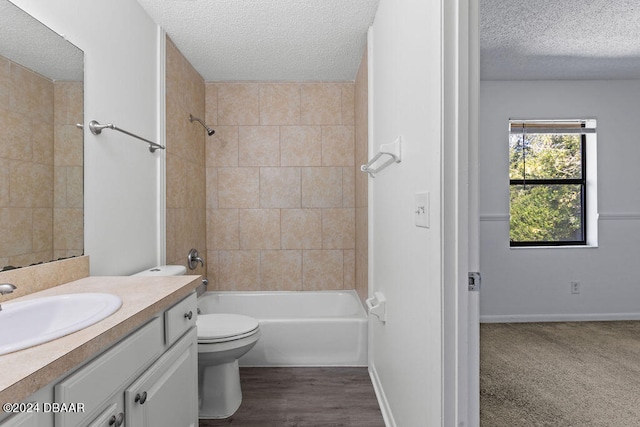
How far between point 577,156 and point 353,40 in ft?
8.29

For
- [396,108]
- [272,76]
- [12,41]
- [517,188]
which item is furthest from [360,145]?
[12,41]

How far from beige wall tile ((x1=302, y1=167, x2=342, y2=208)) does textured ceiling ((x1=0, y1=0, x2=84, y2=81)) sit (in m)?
1.94

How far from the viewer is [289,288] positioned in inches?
127

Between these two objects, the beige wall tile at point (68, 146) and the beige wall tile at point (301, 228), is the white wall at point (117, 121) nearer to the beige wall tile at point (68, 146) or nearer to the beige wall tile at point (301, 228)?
the beige wall tile at point (68, 146)

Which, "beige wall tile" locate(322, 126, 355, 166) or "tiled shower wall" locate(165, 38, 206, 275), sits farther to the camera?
"beige wall tile" locate(322, 126, 355, 166)

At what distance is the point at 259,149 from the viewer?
10.5ft

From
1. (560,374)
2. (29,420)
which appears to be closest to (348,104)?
(560,374)

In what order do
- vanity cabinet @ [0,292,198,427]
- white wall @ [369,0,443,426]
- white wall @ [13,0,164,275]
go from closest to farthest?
vanity cabinet @ [0,292,198,427] < white wall @ [369,0,443,426] < white wall @ [13,0,164,275]

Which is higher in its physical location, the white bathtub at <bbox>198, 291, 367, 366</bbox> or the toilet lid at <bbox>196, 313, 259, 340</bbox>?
the toilet lid at <bbox>196, 313, 259, 340</bbox>

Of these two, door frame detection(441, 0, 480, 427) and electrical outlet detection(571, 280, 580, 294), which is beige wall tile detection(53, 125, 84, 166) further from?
electrical outlet detection(571, 280, 580, 294)

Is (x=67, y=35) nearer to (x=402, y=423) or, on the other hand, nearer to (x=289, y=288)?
(x=402, y=423)

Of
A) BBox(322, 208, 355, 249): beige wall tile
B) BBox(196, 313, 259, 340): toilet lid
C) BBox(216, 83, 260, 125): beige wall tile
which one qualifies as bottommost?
BBox(196, 313, 259, 340): toilet lid

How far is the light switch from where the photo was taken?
1182 millimetres

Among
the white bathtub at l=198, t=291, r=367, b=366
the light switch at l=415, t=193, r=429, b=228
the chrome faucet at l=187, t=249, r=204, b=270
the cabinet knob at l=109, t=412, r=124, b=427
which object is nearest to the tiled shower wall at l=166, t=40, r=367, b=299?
the chrome faucet at l=187, t=249, r=204, b=270
